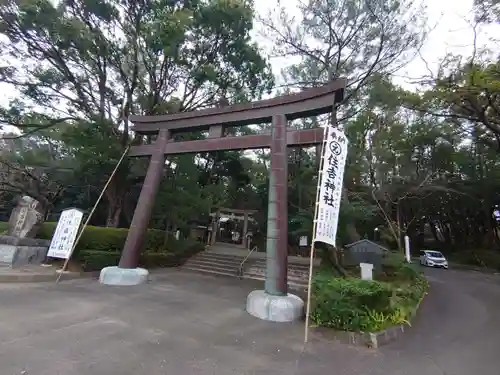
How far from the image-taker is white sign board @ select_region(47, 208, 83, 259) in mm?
8961

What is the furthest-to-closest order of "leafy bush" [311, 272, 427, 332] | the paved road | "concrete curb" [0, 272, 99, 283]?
"concrete curb" [0, 272, 99, 283] < "leafy bush" [311, 272, 427, 332] < the paved road

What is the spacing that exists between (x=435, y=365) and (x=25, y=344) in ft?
18.3

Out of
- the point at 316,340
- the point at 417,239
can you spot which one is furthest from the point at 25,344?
the point at 417,239

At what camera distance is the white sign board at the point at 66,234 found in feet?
29.4

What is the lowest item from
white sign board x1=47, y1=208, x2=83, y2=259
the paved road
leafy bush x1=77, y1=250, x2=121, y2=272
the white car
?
the paved road

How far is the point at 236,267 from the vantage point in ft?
45.8

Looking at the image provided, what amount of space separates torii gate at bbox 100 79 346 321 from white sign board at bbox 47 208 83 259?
1797 mm

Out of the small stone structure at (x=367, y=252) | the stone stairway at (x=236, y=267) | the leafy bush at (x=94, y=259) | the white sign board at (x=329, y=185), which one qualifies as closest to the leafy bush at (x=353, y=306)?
the white sign board at (x=329, y=185)

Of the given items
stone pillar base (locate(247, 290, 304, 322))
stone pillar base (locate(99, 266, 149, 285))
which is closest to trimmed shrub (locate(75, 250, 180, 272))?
stone pillar base (locate(99, 266, 149, 285))

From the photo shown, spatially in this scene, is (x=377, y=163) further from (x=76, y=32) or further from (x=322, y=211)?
(x=76, y=32)

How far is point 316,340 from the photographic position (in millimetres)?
5066

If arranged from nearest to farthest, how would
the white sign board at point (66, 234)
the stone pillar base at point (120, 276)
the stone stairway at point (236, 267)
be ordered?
the stone pillar base at point (120, 276)
the white sign board at point (66, 234)
the stone stairway at point (236, 267)

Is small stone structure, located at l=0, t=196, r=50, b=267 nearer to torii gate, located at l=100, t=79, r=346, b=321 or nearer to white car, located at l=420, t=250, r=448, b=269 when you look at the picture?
torii gate, located at l=100, t=79, r=346, b=321

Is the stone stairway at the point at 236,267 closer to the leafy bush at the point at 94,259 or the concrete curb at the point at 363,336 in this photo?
the leafy bush at the point at 94,259
